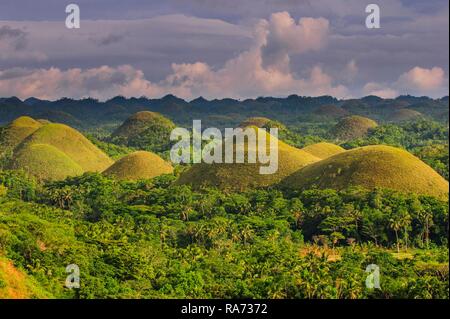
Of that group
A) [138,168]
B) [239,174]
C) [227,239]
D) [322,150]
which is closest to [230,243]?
[227,239]

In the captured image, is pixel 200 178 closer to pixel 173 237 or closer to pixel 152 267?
pixel 173 237

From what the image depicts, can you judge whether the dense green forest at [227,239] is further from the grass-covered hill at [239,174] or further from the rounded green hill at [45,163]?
the rounded green hill at [45,163]

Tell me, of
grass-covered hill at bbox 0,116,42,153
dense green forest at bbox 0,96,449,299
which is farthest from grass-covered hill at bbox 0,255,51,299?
grass-covered hill at bbox 0,116,42,153

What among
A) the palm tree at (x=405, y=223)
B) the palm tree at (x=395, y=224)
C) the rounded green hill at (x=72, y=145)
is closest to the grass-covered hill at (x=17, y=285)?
the palm tree at (x=395, y=224)

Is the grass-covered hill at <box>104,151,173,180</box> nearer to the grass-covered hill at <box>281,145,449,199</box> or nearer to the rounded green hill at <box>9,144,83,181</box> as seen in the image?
the rounded green hill at <box>9,144,83,181</box>

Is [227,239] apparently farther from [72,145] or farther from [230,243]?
[72,145]
